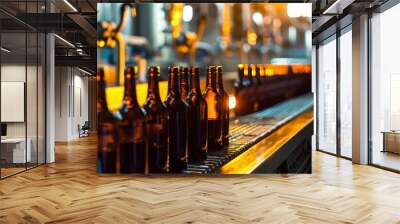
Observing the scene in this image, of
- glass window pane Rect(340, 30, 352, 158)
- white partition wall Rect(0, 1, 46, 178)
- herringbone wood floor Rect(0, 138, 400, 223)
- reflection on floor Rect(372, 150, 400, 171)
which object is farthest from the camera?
glass window pane Rect(340, 30, 352, 158)

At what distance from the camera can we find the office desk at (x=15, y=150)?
21.1ft

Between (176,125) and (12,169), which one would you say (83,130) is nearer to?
(12,169)

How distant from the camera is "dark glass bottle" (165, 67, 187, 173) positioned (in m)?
5.16

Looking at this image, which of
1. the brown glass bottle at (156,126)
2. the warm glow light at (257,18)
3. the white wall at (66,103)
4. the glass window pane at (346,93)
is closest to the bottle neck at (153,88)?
the brown glass bottle at (156,126)

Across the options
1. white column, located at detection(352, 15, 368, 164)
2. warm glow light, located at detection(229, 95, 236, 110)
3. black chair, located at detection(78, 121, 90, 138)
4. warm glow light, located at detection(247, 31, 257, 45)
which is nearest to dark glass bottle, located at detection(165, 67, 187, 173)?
warm glow light, located at detection(229, 95, 236, 110)

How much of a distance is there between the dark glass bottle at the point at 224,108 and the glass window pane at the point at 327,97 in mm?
A: 5101

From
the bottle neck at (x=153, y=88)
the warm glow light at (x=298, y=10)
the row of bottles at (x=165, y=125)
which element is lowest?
the row of bottles at (x=165, y=125)

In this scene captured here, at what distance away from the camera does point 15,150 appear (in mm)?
6828

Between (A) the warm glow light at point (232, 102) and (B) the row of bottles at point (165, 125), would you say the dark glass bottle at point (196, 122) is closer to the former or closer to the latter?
(B) the row of bottles at point (165, 125)

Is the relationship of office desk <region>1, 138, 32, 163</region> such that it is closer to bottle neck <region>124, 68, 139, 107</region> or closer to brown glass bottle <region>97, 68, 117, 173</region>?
brown glass bottle <region>97, 68, 117, 173</region>

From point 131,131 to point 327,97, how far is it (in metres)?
6.57

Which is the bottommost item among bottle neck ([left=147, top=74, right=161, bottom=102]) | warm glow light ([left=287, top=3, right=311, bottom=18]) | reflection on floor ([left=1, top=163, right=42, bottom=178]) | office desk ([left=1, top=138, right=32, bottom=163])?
reflection on floor ([left=1, top=163, right=42, bottom=178])

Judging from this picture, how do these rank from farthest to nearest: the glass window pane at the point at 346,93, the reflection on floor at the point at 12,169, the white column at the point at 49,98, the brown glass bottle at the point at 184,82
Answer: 1. the glass window pane at the point at 346,93
2. the white column at the point at 49,98
3. the reflection on floor at the point at 12,169
4. the brown glass bottle at the point at 184,82

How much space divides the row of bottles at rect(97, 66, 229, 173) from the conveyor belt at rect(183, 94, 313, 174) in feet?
0.31
